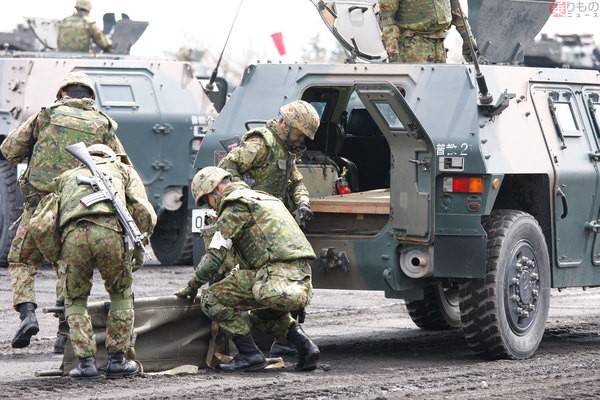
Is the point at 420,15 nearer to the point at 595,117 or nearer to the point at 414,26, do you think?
the point at 414,26

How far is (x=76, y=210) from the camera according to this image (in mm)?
8773

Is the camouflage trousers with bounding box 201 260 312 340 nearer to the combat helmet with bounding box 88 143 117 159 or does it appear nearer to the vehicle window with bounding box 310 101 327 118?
the combat helmet with bounding box 88 143 117 159

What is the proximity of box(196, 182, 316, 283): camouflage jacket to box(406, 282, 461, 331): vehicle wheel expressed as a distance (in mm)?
2661

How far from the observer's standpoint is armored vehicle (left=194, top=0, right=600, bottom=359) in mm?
9852

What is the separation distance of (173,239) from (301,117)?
8394mm

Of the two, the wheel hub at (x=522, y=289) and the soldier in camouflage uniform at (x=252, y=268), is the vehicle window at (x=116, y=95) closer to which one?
the soldier in camouflage uniform at (x=252, y=268)

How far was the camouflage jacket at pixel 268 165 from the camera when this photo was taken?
33.1ft

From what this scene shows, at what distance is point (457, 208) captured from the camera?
9836 millimetres

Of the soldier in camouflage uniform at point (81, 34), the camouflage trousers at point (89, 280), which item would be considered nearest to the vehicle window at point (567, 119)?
the camouflage trousers at point (89, 280)

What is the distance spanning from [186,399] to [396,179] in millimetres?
2474

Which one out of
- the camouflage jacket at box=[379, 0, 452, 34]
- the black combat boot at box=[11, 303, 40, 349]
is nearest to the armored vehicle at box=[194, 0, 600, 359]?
the camouflage jacket at box=[379, 0, 452, 34]

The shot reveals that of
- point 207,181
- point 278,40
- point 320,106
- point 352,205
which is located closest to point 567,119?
point 352,205

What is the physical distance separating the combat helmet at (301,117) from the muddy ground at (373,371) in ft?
5.16

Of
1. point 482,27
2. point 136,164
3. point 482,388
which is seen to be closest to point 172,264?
point 136,164
